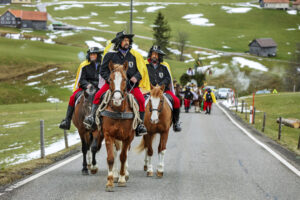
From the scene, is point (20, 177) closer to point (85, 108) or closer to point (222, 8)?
point (85, 108)

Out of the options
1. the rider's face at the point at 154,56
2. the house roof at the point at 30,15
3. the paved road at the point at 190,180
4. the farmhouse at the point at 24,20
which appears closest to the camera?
the paved road at the point at 190,180

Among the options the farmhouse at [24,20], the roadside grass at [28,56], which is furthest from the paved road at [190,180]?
the farmhouse at [24,20]

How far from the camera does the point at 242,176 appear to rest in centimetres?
1005

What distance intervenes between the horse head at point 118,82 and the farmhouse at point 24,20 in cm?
12235

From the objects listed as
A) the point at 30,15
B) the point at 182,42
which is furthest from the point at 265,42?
the point at 30,15

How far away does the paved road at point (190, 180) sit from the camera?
8.05m

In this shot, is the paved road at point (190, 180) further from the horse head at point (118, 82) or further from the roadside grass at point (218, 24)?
the roadside grass at point (218, 24)

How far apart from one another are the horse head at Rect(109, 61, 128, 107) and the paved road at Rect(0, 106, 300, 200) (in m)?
1.72

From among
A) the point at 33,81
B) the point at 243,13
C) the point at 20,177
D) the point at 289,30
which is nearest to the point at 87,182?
the point at 20,177

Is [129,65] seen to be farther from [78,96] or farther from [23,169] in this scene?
Result: [23,169]

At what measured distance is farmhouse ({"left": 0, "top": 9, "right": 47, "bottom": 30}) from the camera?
12594 cm

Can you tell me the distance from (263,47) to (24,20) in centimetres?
6680

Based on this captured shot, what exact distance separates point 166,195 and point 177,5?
587 feet

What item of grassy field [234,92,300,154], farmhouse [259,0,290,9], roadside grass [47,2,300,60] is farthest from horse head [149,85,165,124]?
farmhouse [259,0,290,9]
